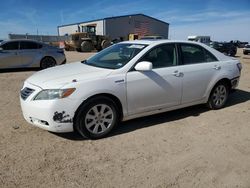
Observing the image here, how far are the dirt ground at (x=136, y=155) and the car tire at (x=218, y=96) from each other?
1.78 feet

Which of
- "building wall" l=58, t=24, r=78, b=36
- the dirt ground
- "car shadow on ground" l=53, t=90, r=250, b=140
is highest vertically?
"building wall" l=58, t=24, r=78, b=36

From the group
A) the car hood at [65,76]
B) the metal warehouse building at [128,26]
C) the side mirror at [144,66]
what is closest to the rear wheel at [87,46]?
the metal warehouse building at [128,26]

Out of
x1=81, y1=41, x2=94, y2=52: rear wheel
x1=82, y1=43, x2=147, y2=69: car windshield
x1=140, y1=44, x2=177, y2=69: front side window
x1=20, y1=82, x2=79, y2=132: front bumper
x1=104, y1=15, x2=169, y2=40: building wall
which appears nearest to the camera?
x1=20, y1=82, x2=79, y2=132: front bumper

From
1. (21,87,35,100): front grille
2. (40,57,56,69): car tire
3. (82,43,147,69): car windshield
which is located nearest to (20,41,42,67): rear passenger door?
(40,57,56,69): car tire

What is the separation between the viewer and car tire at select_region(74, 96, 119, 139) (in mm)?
3971

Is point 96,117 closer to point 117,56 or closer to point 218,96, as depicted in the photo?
point 117,56

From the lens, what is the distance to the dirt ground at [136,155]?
3.11m

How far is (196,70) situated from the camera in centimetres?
519

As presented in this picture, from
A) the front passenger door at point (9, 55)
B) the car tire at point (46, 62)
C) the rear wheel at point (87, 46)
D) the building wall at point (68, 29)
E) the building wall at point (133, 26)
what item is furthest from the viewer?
the building wall at point (68, 29)

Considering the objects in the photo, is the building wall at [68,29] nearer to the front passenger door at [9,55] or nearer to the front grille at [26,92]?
the front passenger door at [9,55]

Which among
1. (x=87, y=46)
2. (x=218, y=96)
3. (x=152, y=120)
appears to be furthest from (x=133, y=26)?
(x=152, y=120)

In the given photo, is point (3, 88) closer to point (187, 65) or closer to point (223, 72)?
point (187, 65)

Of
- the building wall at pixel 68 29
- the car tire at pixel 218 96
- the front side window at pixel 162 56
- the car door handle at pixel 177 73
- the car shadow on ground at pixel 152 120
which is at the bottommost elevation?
the car shadow on ground at pixel 152 120

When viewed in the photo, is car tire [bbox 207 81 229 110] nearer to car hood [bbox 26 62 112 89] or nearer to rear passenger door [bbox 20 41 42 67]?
car hood [bbox 26 62 112 89]
